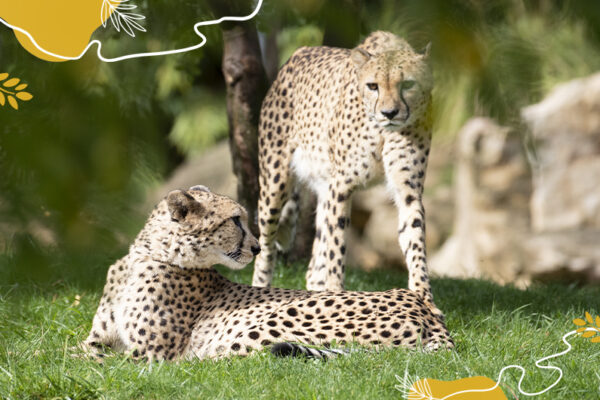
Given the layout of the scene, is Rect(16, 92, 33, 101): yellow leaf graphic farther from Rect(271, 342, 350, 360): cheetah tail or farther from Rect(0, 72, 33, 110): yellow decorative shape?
Rect(271, 342, 350, 360): cheetah tail

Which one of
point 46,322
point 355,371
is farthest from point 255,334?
point 46,322

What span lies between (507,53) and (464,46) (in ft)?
0.16

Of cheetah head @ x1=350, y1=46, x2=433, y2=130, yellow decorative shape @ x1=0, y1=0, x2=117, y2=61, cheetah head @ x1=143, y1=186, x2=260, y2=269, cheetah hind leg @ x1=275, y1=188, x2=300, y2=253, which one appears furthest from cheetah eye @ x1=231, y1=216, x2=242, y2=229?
yellow decorative shape @ x1=0, y1=0, x2=117, y2=61

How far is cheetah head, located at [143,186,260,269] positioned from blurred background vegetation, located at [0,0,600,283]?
2184 mm

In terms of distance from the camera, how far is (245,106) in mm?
5316

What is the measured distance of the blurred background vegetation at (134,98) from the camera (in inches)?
32.6

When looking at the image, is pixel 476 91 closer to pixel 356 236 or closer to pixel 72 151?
pixel 72 151

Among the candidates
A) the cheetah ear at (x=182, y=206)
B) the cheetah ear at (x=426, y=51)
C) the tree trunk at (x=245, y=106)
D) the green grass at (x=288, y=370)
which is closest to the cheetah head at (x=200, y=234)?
the cheetah ear at (x=182, y=206)

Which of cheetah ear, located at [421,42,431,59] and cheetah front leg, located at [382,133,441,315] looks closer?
cheetah ear, located at [421,42,431,59]

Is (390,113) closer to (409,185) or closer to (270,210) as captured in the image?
(409,185)

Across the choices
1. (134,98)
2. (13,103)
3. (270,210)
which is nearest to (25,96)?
(13,103)

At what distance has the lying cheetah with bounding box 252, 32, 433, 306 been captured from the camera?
3.84m

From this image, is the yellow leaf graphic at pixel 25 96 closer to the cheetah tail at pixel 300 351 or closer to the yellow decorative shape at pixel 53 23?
the yellow decorative shape at pixel 53 23

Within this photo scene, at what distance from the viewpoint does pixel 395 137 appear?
4.02m
